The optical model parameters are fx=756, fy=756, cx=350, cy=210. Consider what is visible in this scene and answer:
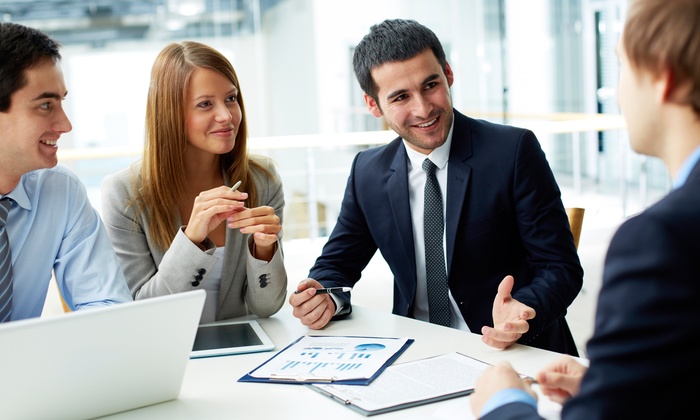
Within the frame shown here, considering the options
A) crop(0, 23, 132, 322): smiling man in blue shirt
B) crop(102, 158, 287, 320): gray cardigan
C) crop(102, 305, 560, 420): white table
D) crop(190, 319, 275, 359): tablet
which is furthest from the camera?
crop(102, 158, 287, 320): gray cardigan

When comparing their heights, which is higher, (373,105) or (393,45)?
(393,45)

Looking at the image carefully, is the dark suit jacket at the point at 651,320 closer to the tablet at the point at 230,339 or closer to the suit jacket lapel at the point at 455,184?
the tablet at the point at 230,339

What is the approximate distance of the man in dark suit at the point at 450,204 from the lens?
6.76 feet

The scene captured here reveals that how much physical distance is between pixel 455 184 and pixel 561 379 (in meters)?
1.02

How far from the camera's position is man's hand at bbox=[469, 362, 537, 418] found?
42.1 inches

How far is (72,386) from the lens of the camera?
127 cm

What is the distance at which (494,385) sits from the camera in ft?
3.53

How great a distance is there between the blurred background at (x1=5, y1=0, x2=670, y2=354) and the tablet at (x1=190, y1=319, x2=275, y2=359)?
8.46 ft

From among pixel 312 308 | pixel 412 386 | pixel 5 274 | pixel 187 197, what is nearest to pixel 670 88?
pixel 412 386

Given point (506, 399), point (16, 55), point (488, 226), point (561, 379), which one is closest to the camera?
point (506, 399)

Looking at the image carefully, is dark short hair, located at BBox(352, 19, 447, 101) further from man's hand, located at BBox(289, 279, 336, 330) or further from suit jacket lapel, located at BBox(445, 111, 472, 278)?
man's hand, located at BBox(289, 279, 336, 330)

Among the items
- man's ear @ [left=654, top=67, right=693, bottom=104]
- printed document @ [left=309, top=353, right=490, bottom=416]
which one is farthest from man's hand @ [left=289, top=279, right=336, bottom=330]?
man's ear @ [left=654, top=67, right=693, bottom=104]

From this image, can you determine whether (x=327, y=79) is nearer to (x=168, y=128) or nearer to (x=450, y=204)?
(x=168, y=128)

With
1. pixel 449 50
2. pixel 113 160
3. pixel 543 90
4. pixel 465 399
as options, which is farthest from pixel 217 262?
pixel 543 90
